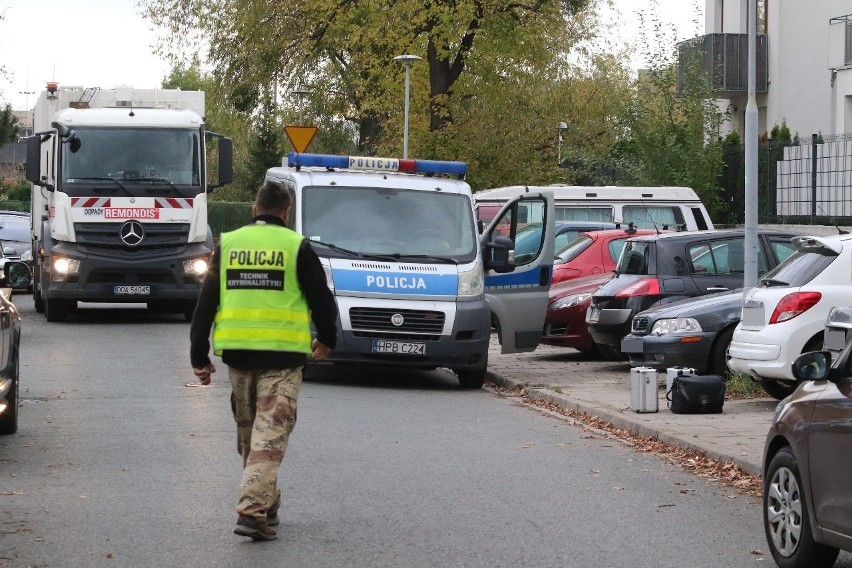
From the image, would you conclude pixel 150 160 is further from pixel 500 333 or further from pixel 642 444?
pixel 642 444

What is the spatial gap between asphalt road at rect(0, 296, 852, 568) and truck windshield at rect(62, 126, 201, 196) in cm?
847

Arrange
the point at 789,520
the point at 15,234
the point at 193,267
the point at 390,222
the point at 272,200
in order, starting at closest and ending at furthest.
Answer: the point at 789,520
the point at 272,200
the point at 390,222
the point at 193,267
the point at 15,234

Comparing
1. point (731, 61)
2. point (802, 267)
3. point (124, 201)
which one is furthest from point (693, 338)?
point (731, 61)

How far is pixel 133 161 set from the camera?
955 inches

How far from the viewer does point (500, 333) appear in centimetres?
1800

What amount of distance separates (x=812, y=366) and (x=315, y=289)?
2591 mm

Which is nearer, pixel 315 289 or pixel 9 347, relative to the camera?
pixel 315 289

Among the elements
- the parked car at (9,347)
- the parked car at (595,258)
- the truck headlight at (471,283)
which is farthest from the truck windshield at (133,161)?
the parked car at (9,347)

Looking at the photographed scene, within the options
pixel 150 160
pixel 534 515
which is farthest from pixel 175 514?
pixel 150 160

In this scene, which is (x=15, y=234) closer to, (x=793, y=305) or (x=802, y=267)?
(x=802, y=267)

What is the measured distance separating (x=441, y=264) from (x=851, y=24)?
67.4 ft

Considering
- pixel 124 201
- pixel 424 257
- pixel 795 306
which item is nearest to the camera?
pixel 795 306

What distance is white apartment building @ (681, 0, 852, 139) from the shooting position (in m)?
38.1

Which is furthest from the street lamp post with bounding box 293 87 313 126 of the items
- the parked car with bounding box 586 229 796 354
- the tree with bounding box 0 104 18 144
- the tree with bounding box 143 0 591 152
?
the parked car with bounding box 586 229 796 354
